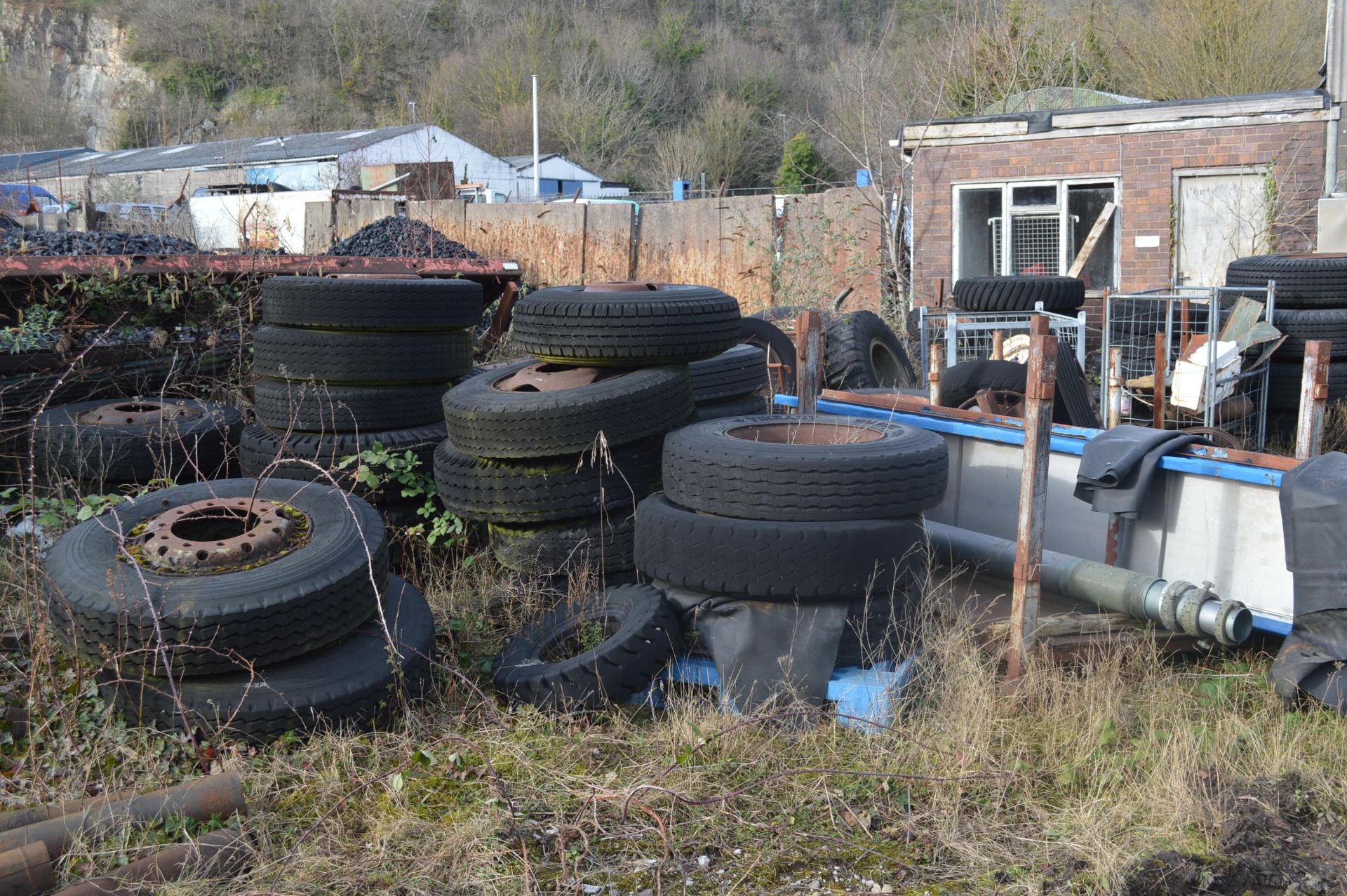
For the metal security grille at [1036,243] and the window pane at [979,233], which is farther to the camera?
the window pane at [979,233]

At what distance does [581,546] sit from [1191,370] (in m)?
5.17

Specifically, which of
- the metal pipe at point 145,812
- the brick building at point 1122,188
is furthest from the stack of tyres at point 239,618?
the brick building at point 1122,188

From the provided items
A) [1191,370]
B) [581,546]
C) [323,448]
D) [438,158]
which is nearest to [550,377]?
[581,546]

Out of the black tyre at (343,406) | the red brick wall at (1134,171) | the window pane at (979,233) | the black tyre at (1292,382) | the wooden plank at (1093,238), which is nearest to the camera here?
the black tyre at (343,406)

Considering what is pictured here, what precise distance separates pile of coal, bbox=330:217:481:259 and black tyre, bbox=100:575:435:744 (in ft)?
32.4

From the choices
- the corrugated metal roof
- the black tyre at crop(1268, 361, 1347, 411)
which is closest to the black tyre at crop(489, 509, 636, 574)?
the black tyre at crop(1268, 361, 1347, 411)

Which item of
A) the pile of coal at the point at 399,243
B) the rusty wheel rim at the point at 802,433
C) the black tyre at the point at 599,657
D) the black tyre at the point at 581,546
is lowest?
the black tyre at the point at 599,657

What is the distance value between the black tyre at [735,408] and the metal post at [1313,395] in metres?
2.95

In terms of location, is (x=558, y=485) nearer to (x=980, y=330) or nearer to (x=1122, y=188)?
(x=980, y=330)

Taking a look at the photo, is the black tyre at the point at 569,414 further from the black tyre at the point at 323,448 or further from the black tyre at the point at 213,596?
the black tyre at the point at 213,596

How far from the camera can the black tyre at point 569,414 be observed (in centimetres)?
523

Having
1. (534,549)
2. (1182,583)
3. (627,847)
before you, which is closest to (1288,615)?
(1182,583)

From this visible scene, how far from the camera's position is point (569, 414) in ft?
17.1

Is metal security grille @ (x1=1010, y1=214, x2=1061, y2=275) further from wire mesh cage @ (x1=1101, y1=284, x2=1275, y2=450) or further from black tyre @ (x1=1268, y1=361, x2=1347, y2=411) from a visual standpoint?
black tyre @ (x1=1268, y1=361, x2=1347, y2=411)
